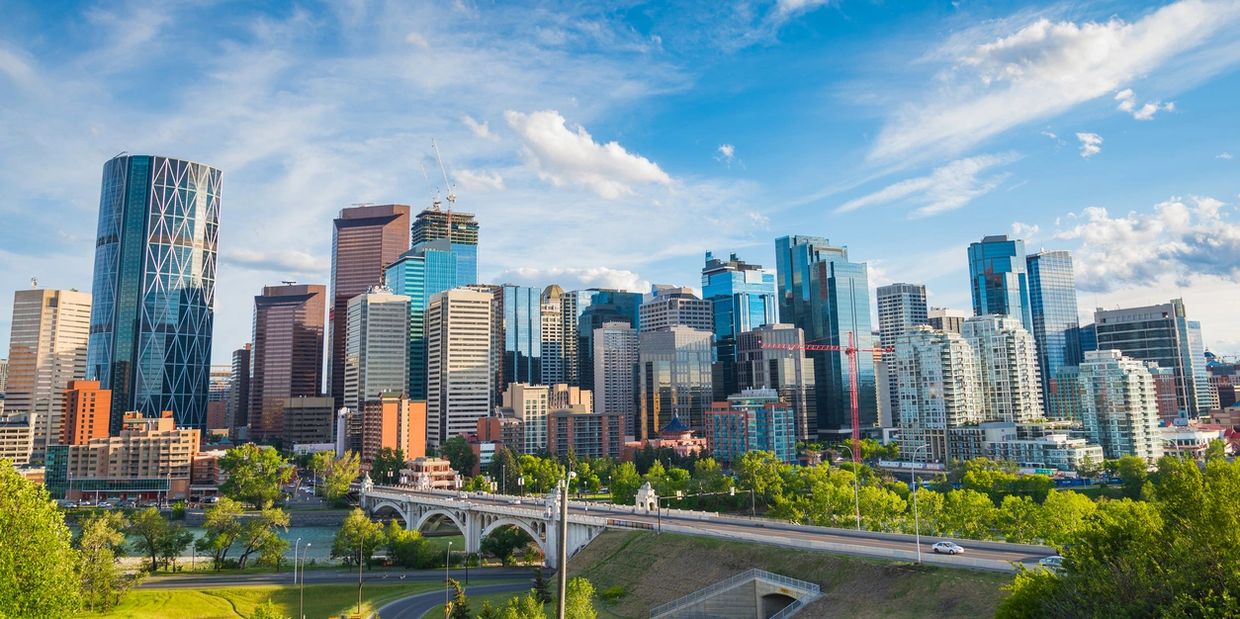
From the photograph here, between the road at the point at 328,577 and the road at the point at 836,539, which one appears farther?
the road at the point at 328,577

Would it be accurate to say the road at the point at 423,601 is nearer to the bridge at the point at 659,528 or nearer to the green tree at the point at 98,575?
the bridge at the point at 659,528

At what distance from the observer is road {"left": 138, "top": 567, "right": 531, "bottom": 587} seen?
9831cm

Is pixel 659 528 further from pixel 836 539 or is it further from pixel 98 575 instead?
pixel 98 575

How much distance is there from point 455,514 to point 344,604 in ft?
162

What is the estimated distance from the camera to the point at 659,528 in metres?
93.3

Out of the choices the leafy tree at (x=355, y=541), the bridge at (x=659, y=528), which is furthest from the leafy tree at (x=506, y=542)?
the leafy tree at (x=355, y=541)

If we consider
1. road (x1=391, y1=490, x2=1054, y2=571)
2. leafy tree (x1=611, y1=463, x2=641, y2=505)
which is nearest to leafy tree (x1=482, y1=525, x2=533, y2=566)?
road (x1=391, y1=490, x2=1054, y2=571)

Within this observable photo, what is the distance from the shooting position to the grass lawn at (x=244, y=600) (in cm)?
8150

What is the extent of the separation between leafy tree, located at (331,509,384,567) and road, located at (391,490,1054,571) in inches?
915

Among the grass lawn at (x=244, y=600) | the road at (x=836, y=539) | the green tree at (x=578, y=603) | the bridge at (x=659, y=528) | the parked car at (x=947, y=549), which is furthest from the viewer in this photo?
the grass lawn at (x=244, y=600)

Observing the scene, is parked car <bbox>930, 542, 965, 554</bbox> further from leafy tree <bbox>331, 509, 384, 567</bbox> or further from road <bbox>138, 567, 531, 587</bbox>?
leafy tree <bbox>331, 509, 384, 567</bbox>

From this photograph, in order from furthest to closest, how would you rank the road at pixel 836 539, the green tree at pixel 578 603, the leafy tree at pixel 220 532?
the leafy tree at pixel 220 532 < the road at pixel 836 539 < the green tree at pixel 578 603

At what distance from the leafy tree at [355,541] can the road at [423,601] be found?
25.0 m

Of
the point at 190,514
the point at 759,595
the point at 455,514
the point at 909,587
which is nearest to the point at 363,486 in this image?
the point at 190,514
